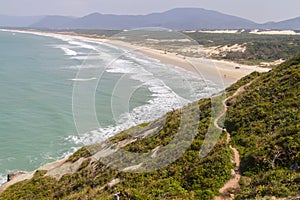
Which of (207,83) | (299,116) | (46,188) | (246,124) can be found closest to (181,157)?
(246,124)

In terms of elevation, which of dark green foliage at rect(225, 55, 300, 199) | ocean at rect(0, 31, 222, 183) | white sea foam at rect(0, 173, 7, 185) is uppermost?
dark green foliage at rect(225, 55, 300, 199)

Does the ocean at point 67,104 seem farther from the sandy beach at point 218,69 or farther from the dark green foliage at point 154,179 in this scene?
the dark green foliage at point 154,179

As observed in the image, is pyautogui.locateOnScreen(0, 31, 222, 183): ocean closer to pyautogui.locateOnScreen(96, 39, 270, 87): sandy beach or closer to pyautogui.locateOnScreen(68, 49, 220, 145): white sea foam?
pyautogui.locateOnScreen(68, 49, 220, 145): white sea foam

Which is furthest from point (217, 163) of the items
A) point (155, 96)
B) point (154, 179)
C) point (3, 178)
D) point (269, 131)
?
point (155, 96)

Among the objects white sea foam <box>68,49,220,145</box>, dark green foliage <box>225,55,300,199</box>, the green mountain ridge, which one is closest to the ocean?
white sea foam <box>68,49,220,145</box>

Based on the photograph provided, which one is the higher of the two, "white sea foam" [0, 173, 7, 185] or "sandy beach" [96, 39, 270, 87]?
"sandy beach" [96, 39, 270, 87]

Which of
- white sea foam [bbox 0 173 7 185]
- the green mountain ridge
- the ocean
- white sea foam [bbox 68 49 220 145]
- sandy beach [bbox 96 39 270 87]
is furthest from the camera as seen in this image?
sandy beach [bbox 96 39 270 87]

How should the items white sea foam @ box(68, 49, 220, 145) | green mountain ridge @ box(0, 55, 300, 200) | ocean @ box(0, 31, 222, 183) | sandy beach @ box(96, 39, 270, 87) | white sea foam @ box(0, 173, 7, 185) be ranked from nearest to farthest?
1. green mountain ridge @ box(0, 55, 300, 200)
2. white sea foam @ box(0, 173, 7, 185)
3. ocean @ box(0, 31, 222, 183)
4. white sea foam @ box(68, 49, 220, 145)
5. sandy beach @ box(96, 39, 270, 87)

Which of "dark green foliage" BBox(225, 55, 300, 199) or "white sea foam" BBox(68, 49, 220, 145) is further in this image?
"white sea foam" BBox(68, 49, 220, 145)

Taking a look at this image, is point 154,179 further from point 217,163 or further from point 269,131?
point 269,131

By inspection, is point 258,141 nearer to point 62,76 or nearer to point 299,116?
point 299,116
